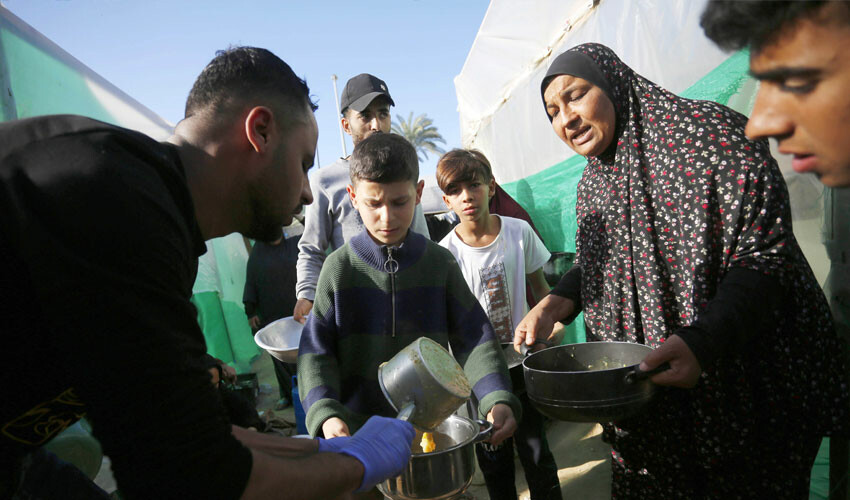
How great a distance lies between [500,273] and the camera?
106 inches

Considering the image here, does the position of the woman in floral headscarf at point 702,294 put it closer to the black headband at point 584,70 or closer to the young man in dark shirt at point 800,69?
the black headband at point 584,70

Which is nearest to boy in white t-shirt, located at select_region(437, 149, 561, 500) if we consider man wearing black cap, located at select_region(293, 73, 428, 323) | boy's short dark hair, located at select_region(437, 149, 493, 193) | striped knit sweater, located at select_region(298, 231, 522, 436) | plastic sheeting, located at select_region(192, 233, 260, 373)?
boy's short dark hair, located at select_region(437, 149, 493, 193)

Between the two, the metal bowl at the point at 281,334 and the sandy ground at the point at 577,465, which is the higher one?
the metal bowl at the point at 281,334

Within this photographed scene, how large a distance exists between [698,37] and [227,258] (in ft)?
23.0

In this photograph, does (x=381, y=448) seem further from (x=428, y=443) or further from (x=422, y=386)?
(x=428, y=443)

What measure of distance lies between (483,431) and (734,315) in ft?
2.63

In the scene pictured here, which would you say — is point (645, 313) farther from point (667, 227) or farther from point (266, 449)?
point (266, 449)

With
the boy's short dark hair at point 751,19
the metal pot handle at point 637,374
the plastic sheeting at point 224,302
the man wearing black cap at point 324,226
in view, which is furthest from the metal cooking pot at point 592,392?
the plastic sheeting at point 224,302

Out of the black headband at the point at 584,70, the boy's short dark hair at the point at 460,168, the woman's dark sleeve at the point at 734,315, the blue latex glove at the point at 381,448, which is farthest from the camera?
the boy's short dark hair at the point at 460,168

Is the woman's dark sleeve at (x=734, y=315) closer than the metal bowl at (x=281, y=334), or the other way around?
the woman's dark sleeve at (x=734, y=315)

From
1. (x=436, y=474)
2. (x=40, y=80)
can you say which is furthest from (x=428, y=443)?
(x=40, y=80)

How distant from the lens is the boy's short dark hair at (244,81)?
124 centimetres

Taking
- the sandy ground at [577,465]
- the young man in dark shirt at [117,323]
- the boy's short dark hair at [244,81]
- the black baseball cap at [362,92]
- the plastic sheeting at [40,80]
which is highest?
the plastic sheeting at [40,80]

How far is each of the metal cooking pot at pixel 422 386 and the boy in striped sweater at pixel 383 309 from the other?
0.33 metres
